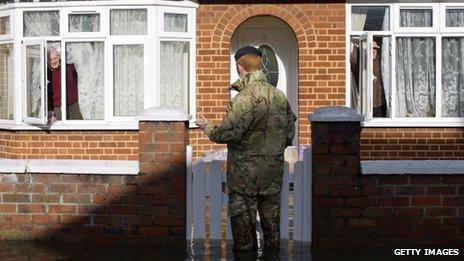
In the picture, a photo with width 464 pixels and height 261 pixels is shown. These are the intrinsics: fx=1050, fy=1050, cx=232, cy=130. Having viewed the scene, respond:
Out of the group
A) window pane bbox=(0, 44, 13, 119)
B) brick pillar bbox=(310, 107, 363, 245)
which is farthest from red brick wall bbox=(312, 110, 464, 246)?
window pane bbox=(0, 44, 13, 119)

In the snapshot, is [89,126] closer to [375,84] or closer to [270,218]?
[375,84]

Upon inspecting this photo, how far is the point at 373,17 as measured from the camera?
1470 cm

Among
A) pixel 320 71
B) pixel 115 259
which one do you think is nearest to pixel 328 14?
pixel 320 71

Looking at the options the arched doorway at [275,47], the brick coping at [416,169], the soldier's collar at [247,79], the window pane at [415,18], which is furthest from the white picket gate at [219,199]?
the arched doorway at [275,47]

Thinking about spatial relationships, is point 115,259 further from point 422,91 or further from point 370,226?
point 422,91

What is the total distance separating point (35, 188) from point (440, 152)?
6925mm

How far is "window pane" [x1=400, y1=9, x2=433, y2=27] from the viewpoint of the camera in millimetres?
14664

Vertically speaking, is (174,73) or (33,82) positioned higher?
(174,73)

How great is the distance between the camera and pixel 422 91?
48.7 feet

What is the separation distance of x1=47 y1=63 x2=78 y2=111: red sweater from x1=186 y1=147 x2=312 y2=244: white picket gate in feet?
19.3

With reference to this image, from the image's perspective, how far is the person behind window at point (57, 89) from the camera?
48.4 ft

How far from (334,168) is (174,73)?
6.31 m

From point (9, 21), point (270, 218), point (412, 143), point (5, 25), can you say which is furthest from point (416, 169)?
point (5, 25)

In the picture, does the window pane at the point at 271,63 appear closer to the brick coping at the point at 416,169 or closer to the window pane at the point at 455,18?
the window pane at the point at 455,18
